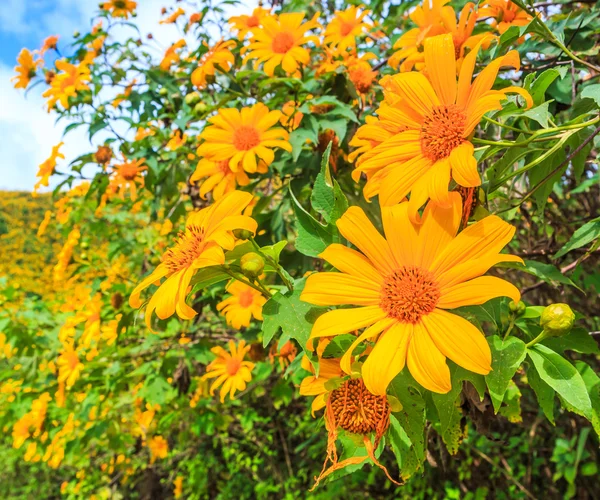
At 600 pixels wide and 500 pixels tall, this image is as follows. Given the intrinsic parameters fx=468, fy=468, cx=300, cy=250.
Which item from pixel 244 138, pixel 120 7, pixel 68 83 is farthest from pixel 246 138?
pixel 120 7

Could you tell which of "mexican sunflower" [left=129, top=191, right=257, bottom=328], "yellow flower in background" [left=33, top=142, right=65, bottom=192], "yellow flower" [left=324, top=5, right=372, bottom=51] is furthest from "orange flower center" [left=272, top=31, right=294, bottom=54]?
"yellow flower in background" [left=33, top=142, right=65, bottom=192]

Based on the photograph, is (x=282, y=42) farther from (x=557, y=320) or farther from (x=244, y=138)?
Result: (x=557, y=320)

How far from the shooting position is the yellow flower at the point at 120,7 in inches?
116

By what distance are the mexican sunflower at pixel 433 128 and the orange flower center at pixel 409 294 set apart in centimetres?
8

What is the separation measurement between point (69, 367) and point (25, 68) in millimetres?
1926

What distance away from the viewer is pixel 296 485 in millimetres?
3207

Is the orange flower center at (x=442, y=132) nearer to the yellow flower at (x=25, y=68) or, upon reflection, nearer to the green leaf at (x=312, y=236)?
the green leaf at (x=312, y=236)

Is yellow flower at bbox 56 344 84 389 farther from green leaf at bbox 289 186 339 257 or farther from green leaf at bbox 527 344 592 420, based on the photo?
green leaf at bbox 527 344 592 420

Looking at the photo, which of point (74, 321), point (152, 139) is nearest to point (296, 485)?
point (74, 321)

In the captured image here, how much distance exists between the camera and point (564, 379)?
0.61 meters

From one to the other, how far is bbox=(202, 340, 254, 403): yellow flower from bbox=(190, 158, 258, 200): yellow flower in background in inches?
32.8

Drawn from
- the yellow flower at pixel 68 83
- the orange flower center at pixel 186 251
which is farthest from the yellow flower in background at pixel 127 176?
the orange flower center at pixel 186 251

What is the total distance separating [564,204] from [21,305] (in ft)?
11.1

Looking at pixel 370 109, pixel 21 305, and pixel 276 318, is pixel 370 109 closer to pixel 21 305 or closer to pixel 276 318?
pixel 276 318
